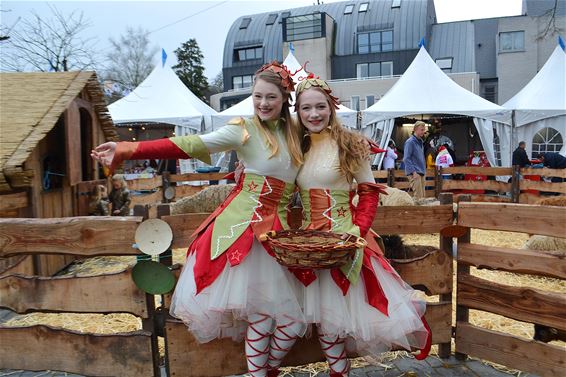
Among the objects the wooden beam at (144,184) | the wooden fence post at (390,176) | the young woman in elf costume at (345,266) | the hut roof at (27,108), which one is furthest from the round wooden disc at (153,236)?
the wooden fence post at (390,176)

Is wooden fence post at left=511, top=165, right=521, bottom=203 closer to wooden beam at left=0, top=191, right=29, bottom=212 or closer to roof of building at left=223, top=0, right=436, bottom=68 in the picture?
wooden beam at left=0, top=191, right=29, bottom=212

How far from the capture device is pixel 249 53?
3300cm

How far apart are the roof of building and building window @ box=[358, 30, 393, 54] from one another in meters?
0.34

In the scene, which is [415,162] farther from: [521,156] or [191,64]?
[191,64]

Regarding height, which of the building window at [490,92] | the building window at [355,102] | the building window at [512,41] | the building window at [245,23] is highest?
the building window at [245,23]

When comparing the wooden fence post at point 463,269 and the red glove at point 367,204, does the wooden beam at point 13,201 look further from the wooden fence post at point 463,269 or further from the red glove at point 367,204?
the wooden fence post at point 463,269

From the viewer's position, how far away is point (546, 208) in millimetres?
2561

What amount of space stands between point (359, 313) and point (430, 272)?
34.5 inches

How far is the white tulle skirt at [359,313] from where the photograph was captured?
219 centimetres

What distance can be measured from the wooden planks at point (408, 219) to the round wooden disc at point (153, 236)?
4.21ft

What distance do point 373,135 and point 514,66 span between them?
18371 millimetres

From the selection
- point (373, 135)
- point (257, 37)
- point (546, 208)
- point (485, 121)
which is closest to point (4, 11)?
point (546, 208)

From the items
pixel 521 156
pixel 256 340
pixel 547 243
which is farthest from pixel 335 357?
pixel 521 156

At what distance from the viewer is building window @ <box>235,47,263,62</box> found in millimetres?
32522
